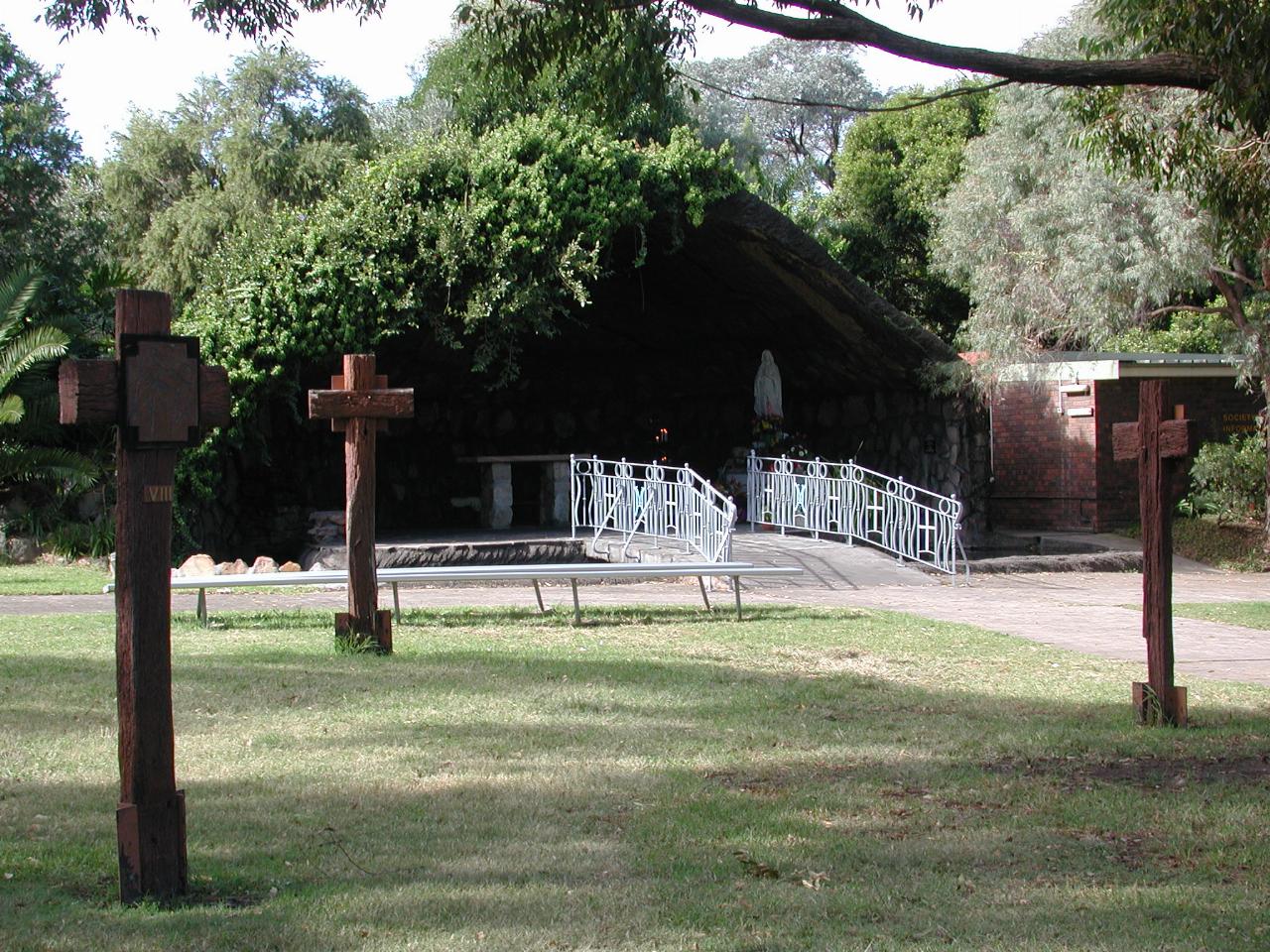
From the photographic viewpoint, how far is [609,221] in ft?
57.2

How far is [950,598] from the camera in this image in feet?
43.6

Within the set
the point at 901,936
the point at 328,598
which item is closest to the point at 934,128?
the point at 328,598

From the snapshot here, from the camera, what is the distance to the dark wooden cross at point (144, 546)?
3.99m

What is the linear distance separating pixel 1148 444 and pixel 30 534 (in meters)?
14.5

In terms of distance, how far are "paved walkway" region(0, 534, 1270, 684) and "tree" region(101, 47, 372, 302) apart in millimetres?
14032

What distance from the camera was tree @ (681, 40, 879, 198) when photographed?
48344 mm

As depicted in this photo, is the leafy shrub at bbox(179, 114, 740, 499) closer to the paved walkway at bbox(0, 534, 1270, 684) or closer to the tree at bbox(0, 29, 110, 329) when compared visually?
the paved walkway at bbox(0, 534, 1270, 684)

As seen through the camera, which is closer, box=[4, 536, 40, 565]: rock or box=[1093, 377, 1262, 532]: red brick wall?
box=[4, 536, 40, 565]: rock

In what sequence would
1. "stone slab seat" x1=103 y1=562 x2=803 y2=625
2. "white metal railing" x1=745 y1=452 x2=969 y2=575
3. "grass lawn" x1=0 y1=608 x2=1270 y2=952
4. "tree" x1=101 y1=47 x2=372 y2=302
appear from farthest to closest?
"tree" x1=101 y1=47 x2=372 y2=302 < "white metal railing" x1=745 y1=452 x2=969 y2=575 < "stone slab seat" x1=103 y1=562 x2=803 y2=625 < "grass lawn" x1=0 y1=608 x2=1270 y2=952

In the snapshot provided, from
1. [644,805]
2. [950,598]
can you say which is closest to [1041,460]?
[950,598]

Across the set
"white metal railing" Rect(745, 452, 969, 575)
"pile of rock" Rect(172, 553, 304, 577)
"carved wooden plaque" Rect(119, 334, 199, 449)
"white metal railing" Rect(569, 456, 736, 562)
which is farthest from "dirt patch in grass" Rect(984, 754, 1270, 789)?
"pile of rock" Rect(172, 553, 304, 577)

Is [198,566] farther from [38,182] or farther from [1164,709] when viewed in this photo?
[38,182]

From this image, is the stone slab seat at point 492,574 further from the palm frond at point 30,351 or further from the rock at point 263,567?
the palm frond at point 30,351

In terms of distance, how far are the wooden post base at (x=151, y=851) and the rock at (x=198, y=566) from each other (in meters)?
10.9
